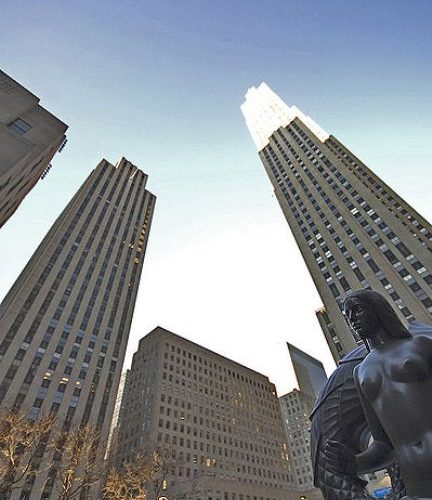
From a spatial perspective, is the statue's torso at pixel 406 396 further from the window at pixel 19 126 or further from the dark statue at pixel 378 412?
the window at pixel 19 126

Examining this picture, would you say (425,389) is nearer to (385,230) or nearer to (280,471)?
(385,230)

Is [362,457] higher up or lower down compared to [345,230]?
lower down

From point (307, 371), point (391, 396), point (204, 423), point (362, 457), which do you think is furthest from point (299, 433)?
point (391, 396)

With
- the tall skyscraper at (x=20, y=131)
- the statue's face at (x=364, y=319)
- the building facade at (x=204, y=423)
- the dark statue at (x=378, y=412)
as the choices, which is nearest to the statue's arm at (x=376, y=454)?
the dark statue at (x=378, y=412)

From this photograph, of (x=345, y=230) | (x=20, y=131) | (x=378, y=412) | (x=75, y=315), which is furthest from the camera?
(x=75, y=315)

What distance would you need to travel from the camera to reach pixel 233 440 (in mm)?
82750

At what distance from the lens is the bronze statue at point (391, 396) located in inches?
100

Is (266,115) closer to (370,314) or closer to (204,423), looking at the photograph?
(204,423)

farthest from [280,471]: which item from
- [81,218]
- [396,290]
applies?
[81,218]

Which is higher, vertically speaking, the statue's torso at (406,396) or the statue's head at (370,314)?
the statue's head at (370,314)

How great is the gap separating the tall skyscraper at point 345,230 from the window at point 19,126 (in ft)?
149

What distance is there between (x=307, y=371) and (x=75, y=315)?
140m

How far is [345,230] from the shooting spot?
2163 inches

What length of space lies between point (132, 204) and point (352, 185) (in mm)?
66504
